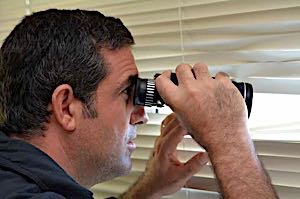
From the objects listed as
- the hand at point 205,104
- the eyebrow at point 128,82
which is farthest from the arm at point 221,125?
the eyebrow at point 128,82

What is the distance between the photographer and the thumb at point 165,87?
0.93m

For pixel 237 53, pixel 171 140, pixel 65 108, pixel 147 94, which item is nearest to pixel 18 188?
pixel 65 108

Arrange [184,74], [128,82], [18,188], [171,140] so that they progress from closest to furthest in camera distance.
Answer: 1. [18,188]
2. [184,74]
3. [128,82]
4. [171,140]

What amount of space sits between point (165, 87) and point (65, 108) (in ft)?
Result: 0.79

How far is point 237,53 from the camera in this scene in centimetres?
111

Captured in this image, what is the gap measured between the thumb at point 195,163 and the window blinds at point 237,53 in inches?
1.8

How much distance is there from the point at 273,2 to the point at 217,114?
0.36 metres

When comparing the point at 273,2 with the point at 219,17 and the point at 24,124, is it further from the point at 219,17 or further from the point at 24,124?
the point at 24,124

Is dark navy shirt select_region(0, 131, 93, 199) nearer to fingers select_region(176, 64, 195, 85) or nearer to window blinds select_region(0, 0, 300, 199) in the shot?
fingers select_region(176, 64, 195, 85)

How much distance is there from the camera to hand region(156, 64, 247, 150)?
0.88 meters

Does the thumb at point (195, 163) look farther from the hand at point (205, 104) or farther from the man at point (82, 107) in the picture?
the hand at point (205, 104)

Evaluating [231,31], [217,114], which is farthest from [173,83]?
[231,31]

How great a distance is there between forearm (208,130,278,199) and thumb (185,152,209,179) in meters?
0.26

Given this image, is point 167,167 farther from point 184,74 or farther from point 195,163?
point 184,74
